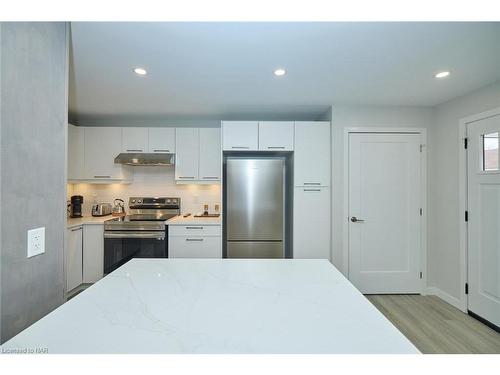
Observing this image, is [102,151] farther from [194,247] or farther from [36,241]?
[36,241]

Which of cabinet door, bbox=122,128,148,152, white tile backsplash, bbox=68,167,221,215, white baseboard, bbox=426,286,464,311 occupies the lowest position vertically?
white baseboard, bbox=426,286,464,311

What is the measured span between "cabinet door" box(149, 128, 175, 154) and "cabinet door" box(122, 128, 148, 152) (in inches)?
3.3

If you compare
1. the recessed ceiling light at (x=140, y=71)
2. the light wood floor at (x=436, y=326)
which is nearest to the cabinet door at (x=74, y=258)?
the recessed ceiling light at (x=140, y=71)

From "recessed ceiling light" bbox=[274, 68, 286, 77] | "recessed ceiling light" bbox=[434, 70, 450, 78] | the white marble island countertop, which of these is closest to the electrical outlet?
the white marble island countertop

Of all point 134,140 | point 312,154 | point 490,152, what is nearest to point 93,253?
point 134,140

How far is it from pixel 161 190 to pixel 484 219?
3.89 meters

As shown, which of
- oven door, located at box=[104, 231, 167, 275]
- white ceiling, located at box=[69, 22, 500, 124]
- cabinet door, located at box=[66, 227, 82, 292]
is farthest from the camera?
oven door, located at box=[104, 231, 167, 275]

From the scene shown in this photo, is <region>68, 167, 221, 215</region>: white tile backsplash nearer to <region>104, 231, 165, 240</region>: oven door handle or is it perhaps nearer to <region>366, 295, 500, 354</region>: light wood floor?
<region>104, 231, 165, 240</region>: oven door handle

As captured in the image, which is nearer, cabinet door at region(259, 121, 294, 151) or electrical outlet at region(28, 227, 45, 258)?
electrical outlet at region(28, 227, 45, 258)

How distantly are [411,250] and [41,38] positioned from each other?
380cm

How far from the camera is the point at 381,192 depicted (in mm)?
3006

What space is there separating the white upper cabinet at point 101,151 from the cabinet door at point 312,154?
7.89 feet

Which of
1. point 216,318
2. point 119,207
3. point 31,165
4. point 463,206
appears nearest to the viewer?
point 216,318

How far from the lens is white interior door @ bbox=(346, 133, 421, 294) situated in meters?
3.00
